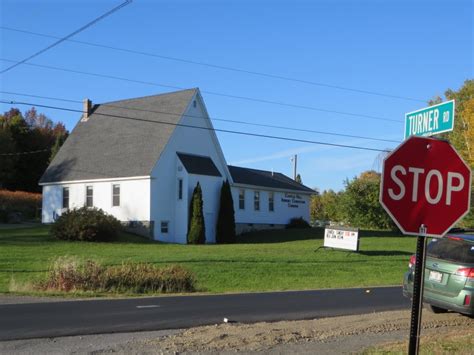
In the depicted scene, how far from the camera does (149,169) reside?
3744 centimetres

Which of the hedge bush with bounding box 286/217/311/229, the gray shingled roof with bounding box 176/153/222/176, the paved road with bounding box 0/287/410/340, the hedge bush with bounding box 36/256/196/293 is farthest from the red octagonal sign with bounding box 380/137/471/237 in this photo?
the hedge bush with bounding box 286/217/311/229

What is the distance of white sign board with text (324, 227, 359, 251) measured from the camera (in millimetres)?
30234

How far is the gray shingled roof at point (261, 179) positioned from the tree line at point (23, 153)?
26.4 metres

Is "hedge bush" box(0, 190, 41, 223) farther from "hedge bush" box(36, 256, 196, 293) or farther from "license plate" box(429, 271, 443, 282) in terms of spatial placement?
"license plate" box(429, 271, 443, 282)

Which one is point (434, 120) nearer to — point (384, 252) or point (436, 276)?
point (436, 276)

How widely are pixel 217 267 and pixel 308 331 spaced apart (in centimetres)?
1384

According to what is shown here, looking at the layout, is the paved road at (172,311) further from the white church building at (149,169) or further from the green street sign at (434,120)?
the white church building at (149,169)

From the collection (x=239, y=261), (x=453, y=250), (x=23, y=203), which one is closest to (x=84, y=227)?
(x=239, y=261)

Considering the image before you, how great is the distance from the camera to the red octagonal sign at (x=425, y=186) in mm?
5344

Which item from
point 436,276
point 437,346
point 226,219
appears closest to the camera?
point 437,346

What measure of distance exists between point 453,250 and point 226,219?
29.3m

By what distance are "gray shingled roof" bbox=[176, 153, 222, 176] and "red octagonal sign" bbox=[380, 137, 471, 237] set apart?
109 ft

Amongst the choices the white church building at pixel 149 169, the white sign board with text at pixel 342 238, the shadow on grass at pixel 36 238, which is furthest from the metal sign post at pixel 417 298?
the white church building at pixel 149 169

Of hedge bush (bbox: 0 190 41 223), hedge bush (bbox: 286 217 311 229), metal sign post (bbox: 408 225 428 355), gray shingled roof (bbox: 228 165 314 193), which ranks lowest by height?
hedge bush (bbox: 286 217 311 229)
